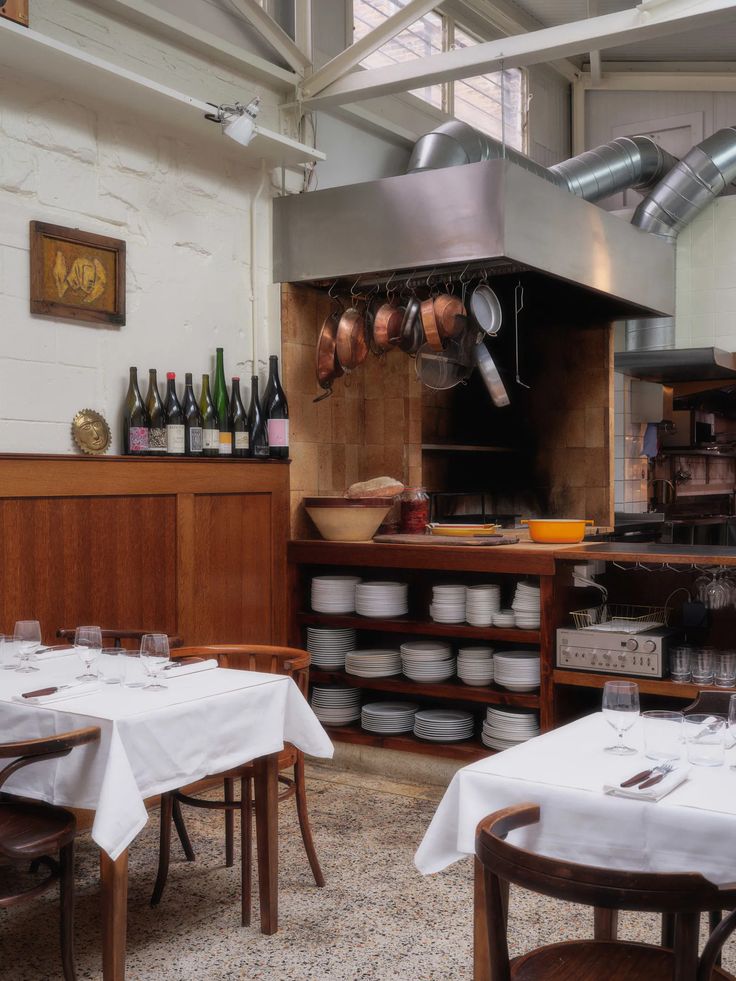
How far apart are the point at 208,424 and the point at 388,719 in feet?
5.37

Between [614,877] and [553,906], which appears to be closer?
[614,877]

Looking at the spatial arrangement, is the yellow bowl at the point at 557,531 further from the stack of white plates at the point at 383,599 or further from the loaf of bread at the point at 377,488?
the loaf of bread at the point at 377,488

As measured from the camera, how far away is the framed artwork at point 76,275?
414cm

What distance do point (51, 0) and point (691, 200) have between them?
4.85 m

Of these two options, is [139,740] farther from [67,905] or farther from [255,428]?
[255,428]

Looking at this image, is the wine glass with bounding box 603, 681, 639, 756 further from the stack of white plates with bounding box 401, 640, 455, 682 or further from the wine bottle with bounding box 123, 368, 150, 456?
the wine bottle with bounding box 123, 368, 150, 456

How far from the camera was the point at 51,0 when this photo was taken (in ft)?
13.6

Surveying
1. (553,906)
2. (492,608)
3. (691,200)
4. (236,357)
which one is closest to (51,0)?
(236,357)

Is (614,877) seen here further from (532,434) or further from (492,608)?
(532,434)

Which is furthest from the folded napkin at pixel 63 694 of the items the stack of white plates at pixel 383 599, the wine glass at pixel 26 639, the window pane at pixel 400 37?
the window pane at pixel 400 37

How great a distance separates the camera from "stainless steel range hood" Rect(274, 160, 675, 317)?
466 centimetres

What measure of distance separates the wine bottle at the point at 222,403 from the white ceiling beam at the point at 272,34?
1.61m

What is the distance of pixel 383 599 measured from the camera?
5.01 metres

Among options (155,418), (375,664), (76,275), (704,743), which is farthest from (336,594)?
(704,743)
